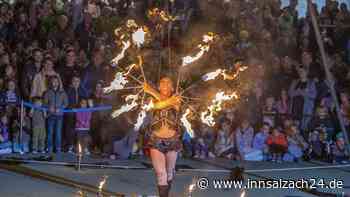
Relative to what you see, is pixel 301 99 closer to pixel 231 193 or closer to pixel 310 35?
pixel 310 35

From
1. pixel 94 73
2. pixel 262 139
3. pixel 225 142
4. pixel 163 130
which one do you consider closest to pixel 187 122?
pixel 163 130

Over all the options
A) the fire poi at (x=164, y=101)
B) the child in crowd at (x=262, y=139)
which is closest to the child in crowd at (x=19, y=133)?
the child in crowd at (x=262, y=139)

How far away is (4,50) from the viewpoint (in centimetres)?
1328

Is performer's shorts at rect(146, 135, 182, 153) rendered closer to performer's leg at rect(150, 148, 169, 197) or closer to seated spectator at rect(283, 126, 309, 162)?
performer's leg at rect(150, 148, 169, 197)

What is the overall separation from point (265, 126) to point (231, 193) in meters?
3.60

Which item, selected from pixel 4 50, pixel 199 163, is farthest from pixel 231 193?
pixel 4 50

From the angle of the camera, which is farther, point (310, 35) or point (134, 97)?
point (310, 35)

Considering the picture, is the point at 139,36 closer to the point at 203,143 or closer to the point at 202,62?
the point at 202,62

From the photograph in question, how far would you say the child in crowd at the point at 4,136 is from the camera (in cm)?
1298

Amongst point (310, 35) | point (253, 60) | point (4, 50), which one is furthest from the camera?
point (310, 35)

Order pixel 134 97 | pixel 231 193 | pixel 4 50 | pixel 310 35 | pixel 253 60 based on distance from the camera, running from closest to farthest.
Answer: pixel 134 97 < pixel 231 193 < pixel 4 50 < pixel 253 60 < pixel 310 35

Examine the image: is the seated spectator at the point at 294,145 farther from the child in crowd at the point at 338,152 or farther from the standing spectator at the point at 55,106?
the standing spectator at the point at 55,106

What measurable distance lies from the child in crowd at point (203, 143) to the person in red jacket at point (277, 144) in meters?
1.10

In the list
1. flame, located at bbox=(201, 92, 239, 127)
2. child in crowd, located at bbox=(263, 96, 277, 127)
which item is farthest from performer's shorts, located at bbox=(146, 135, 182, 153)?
child in crowd, located at bbox=(263, 96, 277, 127)
